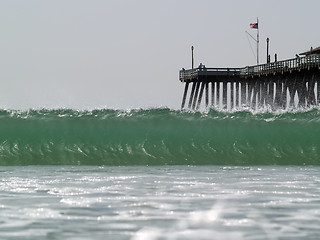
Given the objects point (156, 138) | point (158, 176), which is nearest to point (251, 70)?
point (156, 138)

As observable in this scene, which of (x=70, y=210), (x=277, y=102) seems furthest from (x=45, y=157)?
(x=277, y=102)

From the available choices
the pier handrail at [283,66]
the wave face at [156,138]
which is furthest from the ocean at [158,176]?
the pier handrail at [283,66]

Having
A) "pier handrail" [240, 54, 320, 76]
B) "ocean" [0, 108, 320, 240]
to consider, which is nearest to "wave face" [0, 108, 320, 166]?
"ocean" [0, 108, 320, 240]

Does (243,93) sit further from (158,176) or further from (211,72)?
(158,176)

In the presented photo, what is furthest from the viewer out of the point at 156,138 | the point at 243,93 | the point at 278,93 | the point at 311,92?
the point at 243,93

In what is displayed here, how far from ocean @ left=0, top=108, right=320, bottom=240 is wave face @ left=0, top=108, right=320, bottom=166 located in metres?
0.04

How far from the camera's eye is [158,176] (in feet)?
56.5

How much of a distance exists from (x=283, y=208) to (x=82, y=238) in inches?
144

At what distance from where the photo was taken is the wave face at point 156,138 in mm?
25531

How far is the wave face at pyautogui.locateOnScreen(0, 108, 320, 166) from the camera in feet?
83.8

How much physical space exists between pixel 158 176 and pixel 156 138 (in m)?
Result: 11.5

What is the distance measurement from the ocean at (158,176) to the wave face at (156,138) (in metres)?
0.04

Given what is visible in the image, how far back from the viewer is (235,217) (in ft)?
33.4

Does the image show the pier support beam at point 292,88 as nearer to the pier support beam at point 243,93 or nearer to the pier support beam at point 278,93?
the pier support beam at point 278,93
